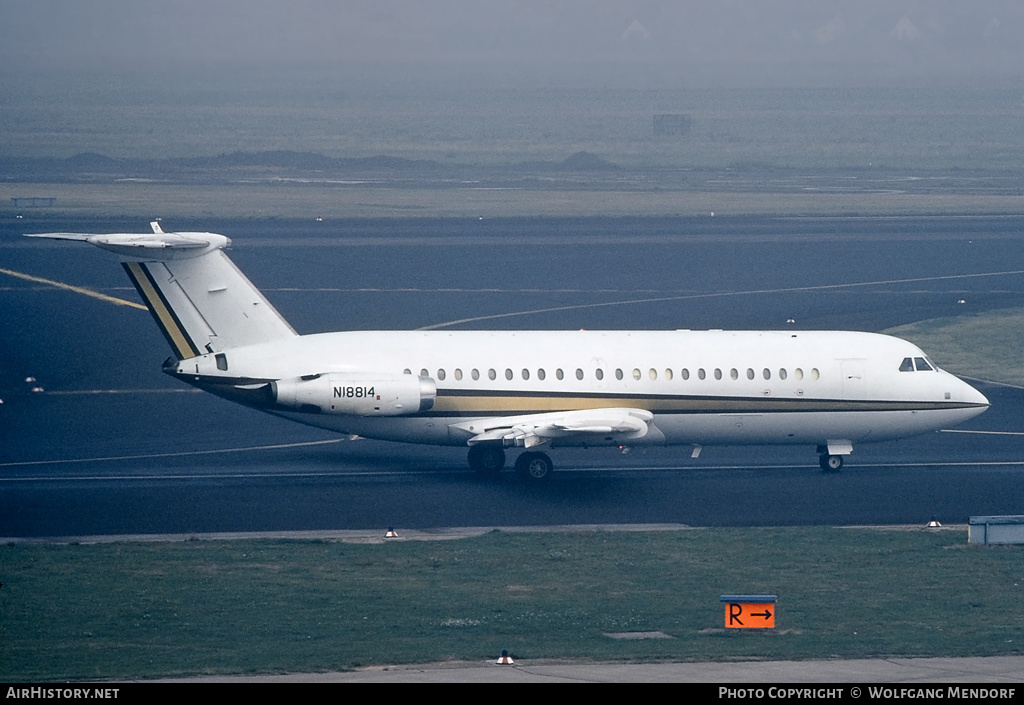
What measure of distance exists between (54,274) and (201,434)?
38834 mm

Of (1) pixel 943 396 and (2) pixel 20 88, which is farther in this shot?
(2) pixel 20 88

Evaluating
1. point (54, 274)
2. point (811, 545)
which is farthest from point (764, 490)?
point (54, 274)

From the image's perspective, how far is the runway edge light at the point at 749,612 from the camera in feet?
83.4

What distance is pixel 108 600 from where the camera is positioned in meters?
27.9

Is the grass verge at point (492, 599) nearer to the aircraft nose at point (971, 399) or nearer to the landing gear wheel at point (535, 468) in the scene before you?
the landing gear wheel at point (535, 468)

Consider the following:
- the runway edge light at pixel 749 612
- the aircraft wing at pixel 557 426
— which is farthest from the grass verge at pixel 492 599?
the aircraft wing at pixel 557 426

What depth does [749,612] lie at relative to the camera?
25.5 m

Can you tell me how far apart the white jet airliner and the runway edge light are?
13.9 metres

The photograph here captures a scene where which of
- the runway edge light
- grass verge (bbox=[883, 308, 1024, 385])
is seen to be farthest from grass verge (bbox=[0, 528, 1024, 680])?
grass verge (bbox=[883, 308, 1024, 385])

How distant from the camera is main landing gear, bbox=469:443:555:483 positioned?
40.3 meters

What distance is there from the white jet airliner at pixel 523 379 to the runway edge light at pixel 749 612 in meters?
13.9

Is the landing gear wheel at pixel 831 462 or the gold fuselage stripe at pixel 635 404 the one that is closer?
the gold fuselage stripe at pixel 635 404

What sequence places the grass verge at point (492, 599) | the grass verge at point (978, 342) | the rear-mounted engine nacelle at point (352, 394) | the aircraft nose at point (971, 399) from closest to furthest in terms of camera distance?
1. the grass verge at point (492, 599)
2. the rear-mounted engine nacelle at point (352, 394)
3. the aircraft nose at point (971, 399)
4. the grass verge at point (978, 342)

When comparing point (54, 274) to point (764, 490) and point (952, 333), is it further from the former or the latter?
point (764, 490)
